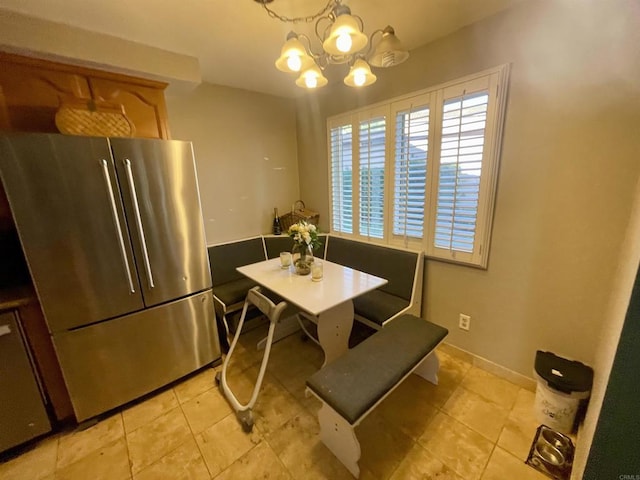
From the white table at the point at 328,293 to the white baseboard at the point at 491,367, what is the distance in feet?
3.11

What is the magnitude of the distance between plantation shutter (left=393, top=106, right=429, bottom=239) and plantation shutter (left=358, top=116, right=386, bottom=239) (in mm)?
151

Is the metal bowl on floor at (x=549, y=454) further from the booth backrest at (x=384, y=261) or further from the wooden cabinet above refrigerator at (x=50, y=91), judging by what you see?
the wooden cabinet above refrigerator at (x=50, y=91)

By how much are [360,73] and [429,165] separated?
93 centimetres

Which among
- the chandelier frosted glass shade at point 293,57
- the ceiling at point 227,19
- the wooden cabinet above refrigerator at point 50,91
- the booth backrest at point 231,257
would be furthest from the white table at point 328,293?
the ceiling at point 227,19

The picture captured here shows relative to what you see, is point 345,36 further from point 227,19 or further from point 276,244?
point 276,244

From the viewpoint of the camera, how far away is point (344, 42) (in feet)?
3.55

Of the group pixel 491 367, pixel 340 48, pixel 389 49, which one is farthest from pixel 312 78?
pixel 491 367

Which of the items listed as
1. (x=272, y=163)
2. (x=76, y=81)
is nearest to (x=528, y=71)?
(x=272, y=163)

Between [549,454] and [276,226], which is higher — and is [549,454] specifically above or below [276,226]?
below

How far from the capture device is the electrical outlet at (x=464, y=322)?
197cm

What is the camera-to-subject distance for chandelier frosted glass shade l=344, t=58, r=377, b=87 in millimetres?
1332

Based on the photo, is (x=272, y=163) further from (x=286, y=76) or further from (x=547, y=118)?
(x=547, y=118)

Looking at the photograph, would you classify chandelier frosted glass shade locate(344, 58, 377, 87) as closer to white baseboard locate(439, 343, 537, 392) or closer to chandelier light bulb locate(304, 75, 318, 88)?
chandelier light bulb locate(304, 75, 318, 88)

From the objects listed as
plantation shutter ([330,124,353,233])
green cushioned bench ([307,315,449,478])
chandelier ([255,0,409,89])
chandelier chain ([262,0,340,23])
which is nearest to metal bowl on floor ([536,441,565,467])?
green cushioned bench ([307,315,449,478])
